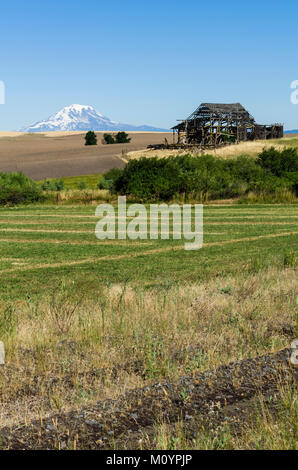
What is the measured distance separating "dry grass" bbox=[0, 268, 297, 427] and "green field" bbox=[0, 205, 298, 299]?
2276mm

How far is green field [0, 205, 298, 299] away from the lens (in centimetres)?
1259

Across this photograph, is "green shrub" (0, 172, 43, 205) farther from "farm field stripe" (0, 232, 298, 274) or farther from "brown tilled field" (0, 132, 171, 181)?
"brown tilled field" (0, 132, 171, 181)

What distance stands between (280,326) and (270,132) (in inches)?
3857

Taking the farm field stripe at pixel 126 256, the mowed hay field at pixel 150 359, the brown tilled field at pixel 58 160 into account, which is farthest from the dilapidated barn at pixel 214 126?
the mowed hay field at pixel 150 359

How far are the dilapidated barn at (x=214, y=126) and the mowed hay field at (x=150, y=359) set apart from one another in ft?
249

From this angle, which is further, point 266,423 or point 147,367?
point 147,367

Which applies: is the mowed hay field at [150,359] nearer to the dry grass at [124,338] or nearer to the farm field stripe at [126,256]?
the dry grass at [124,338]

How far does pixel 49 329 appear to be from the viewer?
24.4ft

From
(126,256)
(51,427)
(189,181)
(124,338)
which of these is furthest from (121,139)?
(51,427)

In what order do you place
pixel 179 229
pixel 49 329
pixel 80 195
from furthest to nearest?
pixel 80 195 → pixel 179 229 → pixel 49 329

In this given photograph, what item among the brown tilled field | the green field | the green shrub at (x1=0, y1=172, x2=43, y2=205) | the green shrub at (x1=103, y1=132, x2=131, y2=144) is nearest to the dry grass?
the green field

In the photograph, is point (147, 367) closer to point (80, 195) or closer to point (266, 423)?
point (266, 423)

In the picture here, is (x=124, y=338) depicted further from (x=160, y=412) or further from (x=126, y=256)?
(x=126, y=256)

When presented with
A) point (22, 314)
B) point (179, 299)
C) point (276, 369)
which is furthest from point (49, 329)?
point (276, 369)
